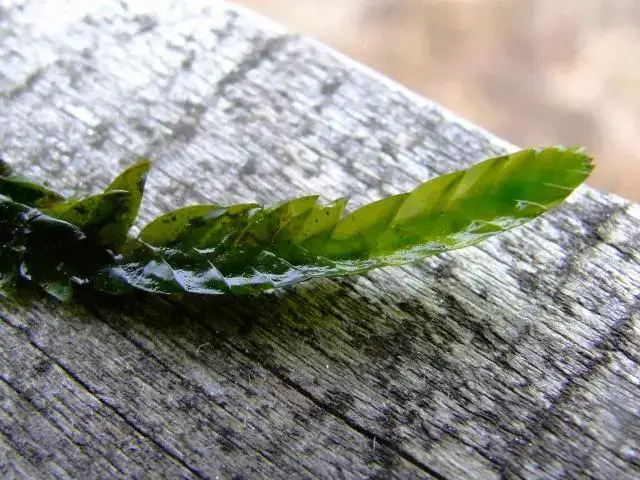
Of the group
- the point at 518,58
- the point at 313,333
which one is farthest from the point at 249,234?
the point at 518,58

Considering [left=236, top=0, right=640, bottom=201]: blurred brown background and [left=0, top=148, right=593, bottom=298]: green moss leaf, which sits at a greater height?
[left=236, top=0, right=640, bottom=201]: blurred brown background

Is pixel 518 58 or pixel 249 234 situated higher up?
pixel 518 58

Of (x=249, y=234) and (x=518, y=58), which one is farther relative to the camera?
(x=518, y=58)

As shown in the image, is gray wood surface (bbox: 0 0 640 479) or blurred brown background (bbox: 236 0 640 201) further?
blurred brown background (bbox: 236 0 640 201)

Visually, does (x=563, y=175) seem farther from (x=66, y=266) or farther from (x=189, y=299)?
(x=66, y=266)

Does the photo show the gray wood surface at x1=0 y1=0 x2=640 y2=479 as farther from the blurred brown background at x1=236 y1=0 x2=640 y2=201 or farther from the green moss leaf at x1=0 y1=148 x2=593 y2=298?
the blurred brown background at x1=236 y1=0 x2=640 y2=201

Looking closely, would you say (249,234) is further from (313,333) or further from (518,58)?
(518,58)

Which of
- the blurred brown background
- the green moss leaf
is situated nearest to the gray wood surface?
the green moss leaf
